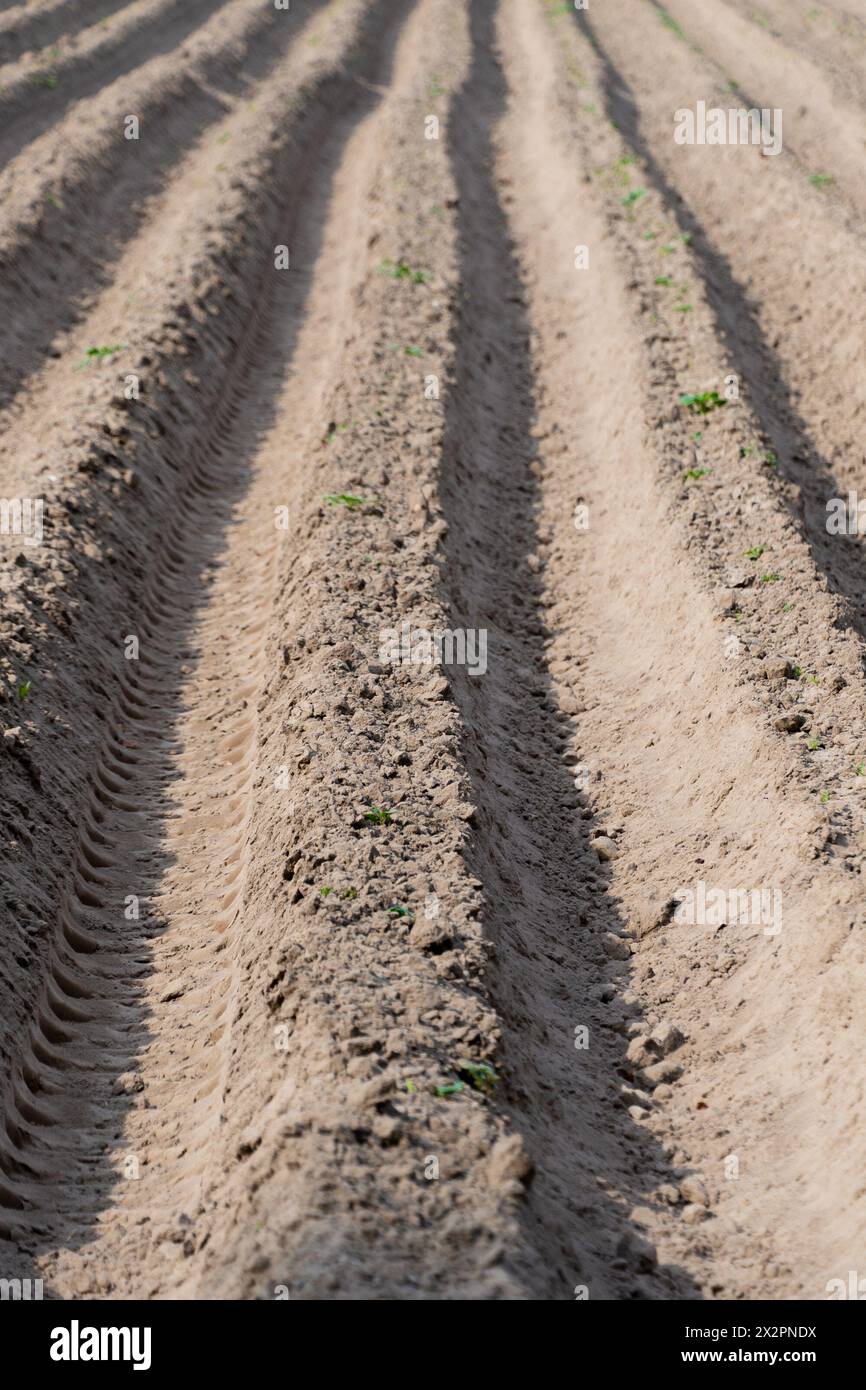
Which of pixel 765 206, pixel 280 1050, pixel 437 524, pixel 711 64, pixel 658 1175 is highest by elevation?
pixel 711 64

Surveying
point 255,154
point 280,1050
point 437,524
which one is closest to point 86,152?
point 255,154

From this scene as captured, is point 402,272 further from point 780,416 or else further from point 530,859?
point 530,859

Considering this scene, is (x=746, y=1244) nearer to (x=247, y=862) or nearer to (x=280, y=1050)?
(x=280, y=1050)

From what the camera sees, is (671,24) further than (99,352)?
Yes

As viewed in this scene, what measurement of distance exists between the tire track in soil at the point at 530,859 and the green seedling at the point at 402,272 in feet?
1.52

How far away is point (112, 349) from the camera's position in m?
9.55

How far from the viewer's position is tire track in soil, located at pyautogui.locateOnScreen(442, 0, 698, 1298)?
3.84 m

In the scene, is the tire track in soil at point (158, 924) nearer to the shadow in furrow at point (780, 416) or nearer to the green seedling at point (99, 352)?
the green seedling at point (99, 352)

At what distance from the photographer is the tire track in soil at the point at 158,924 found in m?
4.16

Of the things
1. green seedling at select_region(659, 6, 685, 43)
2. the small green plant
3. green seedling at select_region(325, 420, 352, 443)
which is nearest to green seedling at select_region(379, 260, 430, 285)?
green seedling at select_region(325, 420, 352, 443)

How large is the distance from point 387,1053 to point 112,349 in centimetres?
726

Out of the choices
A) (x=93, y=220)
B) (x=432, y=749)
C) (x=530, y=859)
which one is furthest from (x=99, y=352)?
(x=530, y=859)

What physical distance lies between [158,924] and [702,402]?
5.50 metres

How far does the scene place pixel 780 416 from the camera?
9.08m
